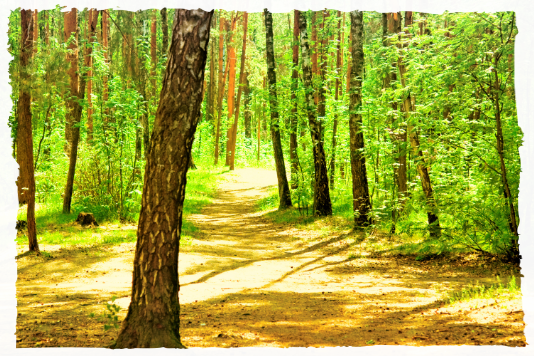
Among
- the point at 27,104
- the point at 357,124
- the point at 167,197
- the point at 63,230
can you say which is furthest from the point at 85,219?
the point at 167,197

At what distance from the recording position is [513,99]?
7660 millimetres

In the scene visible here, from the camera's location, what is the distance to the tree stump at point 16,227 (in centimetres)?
974

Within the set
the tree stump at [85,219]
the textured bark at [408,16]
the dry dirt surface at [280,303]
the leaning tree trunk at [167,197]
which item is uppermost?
the textured bark at [408,16]

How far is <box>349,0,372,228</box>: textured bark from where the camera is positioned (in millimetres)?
11086

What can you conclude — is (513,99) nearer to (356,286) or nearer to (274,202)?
(356,286)

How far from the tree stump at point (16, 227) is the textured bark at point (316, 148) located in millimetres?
8184

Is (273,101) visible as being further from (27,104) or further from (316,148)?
(27,104)

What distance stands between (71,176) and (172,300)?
9.23 metres

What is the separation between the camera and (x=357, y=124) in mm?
11328

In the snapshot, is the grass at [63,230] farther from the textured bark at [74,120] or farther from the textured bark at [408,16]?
the textured bark at [408,16]

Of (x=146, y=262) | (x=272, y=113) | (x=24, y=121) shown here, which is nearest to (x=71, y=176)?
(x=24, y=121)

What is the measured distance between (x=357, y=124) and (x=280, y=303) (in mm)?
6682

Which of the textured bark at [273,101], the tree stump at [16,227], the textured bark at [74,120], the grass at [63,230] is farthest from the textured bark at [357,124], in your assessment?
the tree stump at [16,227]

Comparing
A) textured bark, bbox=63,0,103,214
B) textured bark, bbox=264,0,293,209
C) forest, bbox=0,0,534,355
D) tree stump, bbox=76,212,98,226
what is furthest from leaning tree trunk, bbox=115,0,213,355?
textured bark, bbox=264,0,293,209
